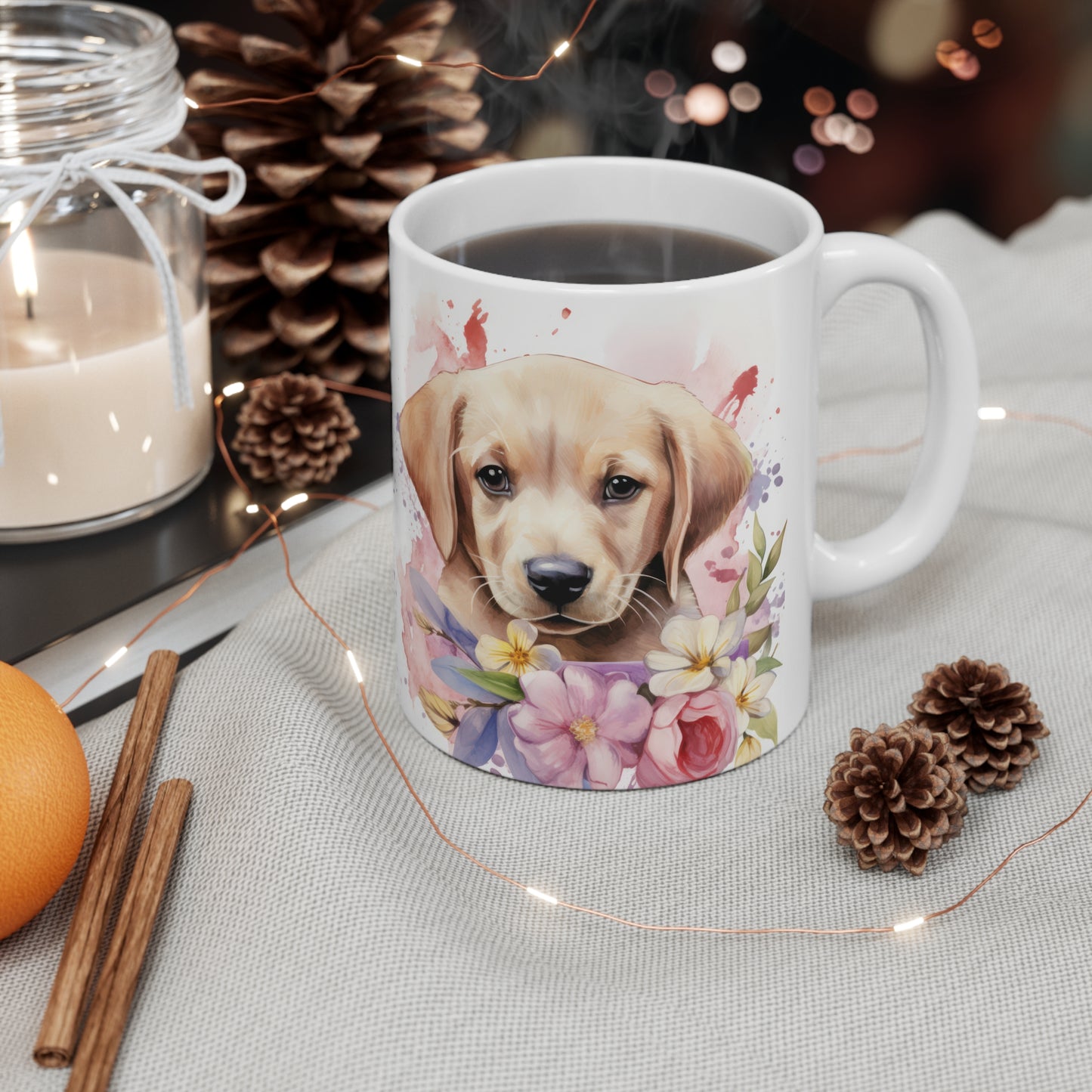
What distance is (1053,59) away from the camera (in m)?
1.22

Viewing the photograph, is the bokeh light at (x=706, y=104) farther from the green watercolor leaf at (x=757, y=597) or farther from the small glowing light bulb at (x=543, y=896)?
the small glowing light bulb at (x=543, y=896)

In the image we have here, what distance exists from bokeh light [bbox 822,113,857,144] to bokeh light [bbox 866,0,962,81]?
61mm

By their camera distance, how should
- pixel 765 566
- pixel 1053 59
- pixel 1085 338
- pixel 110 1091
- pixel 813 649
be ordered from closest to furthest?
pixel 110 1091, pixel 765 566, pixel 813 649, pixel 1085 338, pixel 1053 59

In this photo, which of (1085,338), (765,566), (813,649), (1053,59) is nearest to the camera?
(765,566)

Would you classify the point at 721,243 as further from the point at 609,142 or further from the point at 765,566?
the point at 609,142

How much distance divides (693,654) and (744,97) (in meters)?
0.74

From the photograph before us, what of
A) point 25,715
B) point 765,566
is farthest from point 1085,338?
point 25,715

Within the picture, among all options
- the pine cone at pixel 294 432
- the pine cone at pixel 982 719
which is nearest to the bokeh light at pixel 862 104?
the pine cone at pixel 294 432

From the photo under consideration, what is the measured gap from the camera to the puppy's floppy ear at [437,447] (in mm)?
472

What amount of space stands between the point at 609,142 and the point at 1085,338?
382mm

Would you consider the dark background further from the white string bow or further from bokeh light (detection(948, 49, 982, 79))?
the white string bow

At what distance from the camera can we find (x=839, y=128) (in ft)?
3.75

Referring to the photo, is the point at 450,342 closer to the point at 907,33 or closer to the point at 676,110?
the point at 676,110

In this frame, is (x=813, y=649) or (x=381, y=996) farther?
(x=813, y=649)
